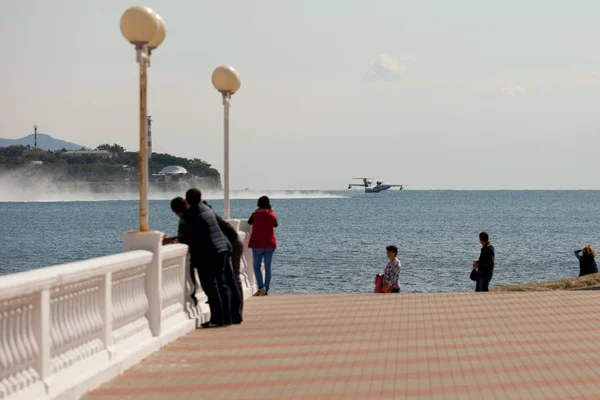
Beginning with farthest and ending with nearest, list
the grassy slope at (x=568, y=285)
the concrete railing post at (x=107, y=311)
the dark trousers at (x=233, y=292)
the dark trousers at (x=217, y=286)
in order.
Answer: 1. the grassy slope at (x=568, y=285)
2. the dark trousers at (x=233, y=292)
3. the dark trousers at (x=217, y=286)
4. the concrete railing post at (x=107, y=311)

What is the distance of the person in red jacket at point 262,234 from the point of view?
18359 millimetres

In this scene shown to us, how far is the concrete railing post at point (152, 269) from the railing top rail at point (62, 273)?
244mm

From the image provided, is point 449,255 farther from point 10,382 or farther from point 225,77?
point 10,382

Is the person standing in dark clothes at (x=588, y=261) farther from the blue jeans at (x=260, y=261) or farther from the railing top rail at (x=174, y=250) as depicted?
the railing top rail at (x=174, y=250)

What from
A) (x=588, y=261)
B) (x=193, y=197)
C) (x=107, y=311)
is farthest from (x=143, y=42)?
(x=588, y=261)

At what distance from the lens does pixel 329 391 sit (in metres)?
8.76

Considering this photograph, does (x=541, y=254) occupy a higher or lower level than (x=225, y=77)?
lower

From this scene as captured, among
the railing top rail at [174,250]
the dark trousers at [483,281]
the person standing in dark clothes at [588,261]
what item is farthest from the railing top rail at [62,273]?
the person standing in dark clothes at [588,261]

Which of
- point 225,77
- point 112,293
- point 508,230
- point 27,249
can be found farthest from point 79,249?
point 112,293

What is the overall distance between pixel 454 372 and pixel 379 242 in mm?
80965

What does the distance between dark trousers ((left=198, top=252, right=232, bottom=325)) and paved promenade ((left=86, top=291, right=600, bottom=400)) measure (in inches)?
11.5

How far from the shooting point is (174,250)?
12.6 meters

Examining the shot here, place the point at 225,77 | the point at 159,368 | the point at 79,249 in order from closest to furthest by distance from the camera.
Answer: the point at 159,368
the point at 225,77
the point at 79,249

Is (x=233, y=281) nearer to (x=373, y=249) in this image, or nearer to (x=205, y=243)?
(x=205, y=243)
